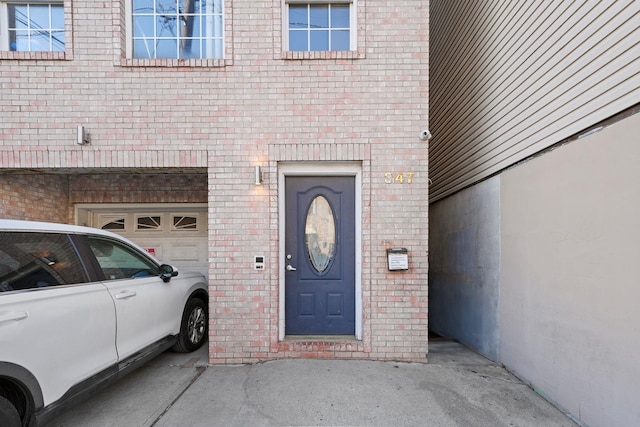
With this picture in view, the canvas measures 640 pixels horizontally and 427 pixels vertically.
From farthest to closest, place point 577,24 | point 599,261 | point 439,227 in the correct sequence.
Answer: point 439,227
point 577,24
point 599,261

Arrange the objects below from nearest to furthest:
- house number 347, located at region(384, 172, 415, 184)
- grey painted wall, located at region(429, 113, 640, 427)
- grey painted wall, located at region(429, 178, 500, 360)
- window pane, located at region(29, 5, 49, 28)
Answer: grey painted wall, located at region(429, 113, 640, 427) < house number 347, located at region(384, 172, 415, 184) < window pane, located at region(29, 5, 49, 28) < grey painted wall, located at region(429, 178, 500, 360)

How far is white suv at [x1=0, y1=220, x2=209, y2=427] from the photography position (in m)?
2.05

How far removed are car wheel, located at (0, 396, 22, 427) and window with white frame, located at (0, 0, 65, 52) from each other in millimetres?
4377

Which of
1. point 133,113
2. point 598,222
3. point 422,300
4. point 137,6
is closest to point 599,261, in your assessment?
Result: point 598,222

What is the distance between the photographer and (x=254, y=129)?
3.78 m

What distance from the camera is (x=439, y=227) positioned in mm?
6105

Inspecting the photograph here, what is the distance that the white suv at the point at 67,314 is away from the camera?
2049mm

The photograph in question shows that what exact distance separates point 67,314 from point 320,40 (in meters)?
4.26

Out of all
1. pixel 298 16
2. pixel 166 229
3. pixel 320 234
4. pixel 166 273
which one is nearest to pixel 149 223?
pixel 166 229

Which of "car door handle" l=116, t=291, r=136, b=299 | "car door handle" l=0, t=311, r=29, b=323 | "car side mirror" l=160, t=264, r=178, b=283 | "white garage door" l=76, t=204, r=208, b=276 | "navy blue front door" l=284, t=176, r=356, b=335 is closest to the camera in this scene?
"car door handle" l=0, t=311, r=29, b=323

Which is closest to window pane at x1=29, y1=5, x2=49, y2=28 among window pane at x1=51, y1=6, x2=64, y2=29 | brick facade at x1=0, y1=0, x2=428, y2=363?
window pane at x1=51, y1=6, x2=64, y2=29

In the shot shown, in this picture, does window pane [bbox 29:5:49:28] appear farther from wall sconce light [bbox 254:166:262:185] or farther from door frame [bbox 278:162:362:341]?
door frame [bbox 278:162:362:341]

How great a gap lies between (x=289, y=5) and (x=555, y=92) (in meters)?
3.55

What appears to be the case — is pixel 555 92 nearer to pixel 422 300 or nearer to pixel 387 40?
pixel 387 40
